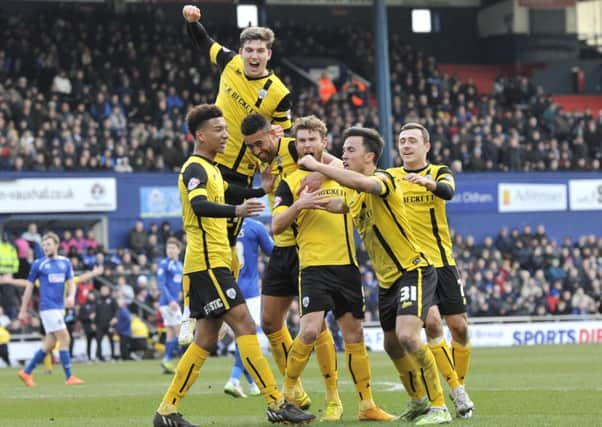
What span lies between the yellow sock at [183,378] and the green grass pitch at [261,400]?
2.53ft

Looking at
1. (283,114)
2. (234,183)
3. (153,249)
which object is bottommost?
(153,249)

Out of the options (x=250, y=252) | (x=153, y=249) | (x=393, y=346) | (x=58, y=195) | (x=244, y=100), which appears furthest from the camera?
(x=58, y=195)

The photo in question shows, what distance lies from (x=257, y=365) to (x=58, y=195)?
23.1 metres

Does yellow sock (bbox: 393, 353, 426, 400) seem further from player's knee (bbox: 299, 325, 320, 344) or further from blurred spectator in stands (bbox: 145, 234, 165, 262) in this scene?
blurred spectator in stands (bbox: 145, 234, 165, 262)

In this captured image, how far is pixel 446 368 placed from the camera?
11.7m

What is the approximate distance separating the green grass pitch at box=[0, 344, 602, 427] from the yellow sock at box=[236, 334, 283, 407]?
59 cm

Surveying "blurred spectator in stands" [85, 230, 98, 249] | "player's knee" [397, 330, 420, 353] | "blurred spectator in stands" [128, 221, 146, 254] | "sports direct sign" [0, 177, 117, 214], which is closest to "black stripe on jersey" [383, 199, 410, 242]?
"player's knee" [397, 330, 420, 353]

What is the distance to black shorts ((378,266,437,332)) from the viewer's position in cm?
1070

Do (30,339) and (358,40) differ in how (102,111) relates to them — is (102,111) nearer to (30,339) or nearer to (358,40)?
(30,339)

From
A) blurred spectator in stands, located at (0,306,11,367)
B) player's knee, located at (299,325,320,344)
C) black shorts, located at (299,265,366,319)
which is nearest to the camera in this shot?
player's knee, located at (299,325,320,344)

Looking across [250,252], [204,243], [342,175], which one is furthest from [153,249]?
[342,175]

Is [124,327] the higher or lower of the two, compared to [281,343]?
lower

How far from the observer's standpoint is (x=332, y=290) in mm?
11172

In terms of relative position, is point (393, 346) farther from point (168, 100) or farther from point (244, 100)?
point (168, 100)
